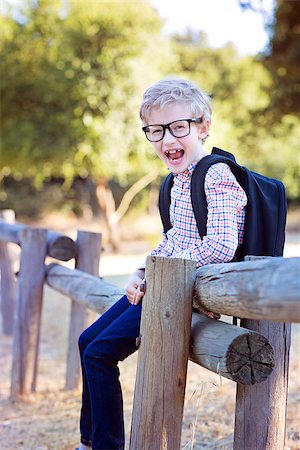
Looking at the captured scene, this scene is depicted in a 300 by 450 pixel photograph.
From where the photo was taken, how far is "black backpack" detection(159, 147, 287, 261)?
2443 mm

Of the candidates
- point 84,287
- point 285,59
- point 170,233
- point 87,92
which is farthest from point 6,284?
→ point 285,59

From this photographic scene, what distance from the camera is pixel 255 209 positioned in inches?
96.0

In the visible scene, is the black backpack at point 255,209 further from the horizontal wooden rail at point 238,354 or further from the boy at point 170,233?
the horizontal wooden rail at point 238,354

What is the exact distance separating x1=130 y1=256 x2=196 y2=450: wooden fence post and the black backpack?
320mm

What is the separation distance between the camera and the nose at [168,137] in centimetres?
261

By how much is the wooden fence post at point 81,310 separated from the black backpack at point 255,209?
2.36 metres

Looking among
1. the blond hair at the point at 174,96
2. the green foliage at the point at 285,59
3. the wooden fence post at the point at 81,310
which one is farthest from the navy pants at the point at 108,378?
the green foliage at the point at 285,59

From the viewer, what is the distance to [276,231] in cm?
248

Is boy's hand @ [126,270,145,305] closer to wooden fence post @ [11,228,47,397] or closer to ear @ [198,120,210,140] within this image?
ear @ [198,120,210,140]

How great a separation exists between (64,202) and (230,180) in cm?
2175

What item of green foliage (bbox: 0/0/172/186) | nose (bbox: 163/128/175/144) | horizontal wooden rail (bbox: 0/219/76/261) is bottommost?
horizontal wooden rail (bbox: 0/219/76/261)

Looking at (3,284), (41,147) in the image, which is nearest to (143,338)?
(3,284)

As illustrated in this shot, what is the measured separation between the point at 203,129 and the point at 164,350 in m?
1.04

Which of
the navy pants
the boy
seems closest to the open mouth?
the boy
